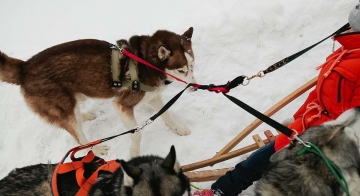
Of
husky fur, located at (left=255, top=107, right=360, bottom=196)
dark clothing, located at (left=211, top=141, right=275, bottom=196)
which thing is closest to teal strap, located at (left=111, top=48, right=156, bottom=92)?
dark clothing, located at (left=211, top=141, right=275, bottom=196)

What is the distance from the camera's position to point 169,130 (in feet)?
13.5

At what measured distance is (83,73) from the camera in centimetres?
343

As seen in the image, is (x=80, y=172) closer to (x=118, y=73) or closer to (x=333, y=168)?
(x=118, y=73)

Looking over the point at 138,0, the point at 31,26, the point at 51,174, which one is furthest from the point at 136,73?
the point at 31,26

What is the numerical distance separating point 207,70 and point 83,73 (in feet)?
7.24

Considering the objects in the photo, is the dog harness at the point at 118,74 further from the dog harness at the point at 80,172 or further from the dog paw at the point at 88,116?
the dog harness at the point at 80,172

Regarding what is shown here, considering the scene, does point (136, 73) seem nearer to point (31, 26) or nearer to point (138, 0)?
point (138, 0)

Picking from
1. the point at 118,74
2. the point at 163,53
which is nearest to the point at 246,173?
the point at 163,53

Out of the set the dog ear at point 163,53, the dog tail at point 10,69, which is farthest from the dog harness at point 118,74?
the dog tail at point 10,69

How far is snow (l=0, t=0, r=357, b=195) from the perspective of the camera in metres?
3.99

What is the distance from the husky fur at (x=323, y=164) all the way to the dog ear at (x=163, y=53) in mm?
2142

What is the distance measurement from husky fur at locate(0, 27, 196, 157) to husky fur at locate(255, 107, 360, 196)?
7.16ft

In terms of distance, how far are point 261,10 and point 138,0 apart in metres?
3.57

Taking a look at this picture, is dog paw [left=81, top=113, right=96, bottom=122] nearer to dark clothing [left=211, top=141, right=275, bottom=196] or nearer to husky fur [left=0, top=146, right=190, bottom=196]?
husky fur [left=0, top=146, right=190, bottom=196]
